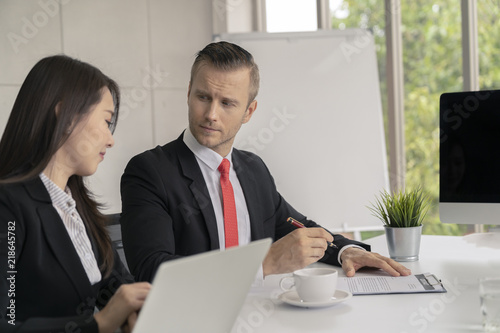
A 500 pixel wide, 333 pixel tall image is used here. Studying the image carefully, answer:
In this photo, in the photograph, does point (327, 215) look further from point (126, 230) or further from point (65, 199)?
point (65, 199)

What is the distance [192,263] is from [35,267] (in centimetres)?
58

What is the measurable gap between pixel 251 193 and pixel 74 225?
83 cm

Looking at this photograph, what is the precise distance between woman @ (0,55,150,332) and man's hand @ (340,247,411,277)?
2.52ft

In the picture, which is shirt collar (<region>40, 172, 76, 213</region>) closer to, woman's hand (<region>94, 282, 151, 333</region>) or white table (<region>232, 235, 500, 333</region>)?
woman's hand (<region>94, 282, 151, 333</region>)

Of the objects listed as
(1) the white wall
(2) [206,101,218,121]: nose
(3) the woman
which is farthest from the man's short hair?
(1) the white wall

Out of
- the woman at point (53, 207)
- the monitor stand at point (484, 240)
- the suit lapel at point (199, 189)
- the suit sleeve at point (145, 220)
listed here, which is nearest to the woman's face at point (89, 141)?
the woman at point (53, 207)

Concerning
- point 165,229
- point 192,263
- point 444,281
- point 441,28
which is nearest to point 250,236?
point 165,229

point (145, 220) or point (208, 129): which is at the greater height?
point (208, 129)

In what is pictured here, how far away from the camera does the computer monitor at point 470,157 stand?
70.7 inches

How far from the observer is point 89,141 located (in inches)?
53.9

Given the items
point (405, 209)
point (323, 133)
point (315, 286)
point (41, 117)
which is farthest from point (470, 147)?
point (323, 133)

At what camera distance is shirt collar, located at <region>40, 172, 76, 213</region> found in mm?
1333

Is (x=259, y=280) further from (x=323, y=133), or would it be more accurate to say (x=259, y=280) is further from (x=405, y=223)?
(x=323, y=133)

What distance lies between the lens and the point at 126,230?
5.66 ft
